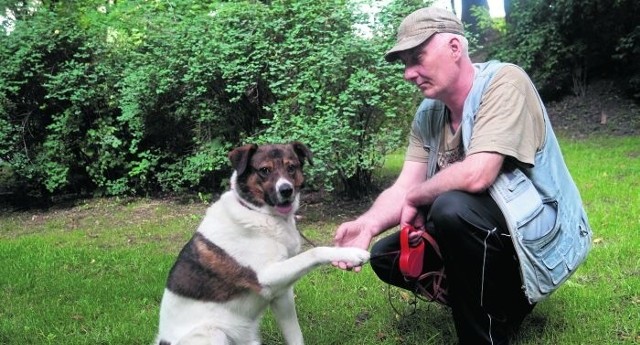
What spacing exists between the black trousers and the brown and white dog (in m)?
0.47

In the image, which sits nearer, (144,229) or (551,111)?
(144,229)

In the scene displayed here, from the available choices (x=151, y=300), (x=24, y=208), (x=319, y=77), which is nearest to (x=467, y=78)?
(x=151, y=300)

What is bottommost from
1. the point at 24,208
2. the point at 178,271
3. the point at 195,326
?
the point at 24,208

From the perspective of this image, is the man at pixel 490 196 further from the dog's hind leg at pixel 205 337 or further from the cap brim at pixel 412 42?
the dog's hind leg at pixel 205 337

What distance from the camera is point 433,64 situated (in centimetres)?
319

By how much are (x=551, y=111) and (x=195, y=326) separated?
13068mm

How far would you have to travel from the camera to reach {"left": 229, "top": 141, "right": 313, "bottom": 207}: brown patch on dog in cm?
342

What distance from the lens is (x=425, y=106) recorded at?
3727 millimetres

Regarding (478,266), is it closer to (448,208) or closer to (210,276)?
(448,208)

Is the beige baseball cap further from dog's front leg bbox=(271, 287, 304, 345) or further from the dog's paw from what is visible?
dog's front leg bbox=(271, 287, 304, 345)

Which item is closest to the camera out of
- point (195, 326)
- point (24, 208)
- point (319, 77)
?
point (195, 326)

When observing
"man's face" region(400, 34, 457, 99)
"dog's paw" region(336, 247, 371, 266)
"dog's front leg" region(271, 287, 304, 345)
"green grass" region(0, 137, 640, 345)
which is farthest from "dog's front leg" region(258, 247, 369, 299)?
"man's face" region(400, 34, 457, 99)

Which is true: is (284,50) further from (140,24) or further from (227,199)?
(227,199)

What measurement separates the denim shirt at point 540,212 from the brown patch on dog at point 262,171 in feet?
3.45
